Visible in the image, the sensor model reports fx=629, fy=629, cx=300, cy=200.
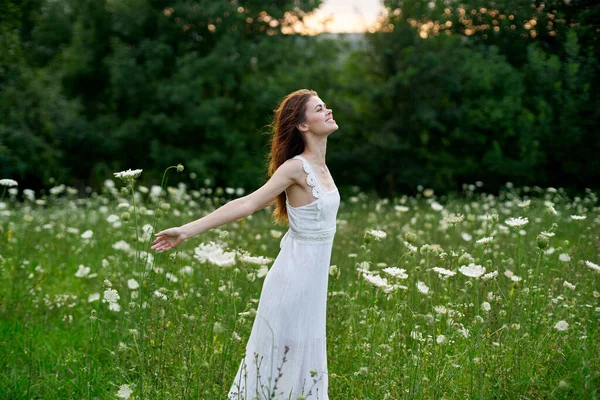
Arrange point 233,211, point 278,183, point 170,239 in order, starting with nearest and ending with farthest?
point 170,239 < point 233,211 < point 278,183

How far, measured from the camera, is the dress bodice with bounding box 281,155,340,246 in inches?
119

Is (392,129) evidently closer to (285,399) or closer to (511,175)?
(511,175)

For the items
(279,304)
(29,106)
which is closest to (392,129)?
(29,106)

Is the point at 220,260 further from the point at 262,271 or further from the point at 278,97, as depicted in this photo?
the point at 278,97

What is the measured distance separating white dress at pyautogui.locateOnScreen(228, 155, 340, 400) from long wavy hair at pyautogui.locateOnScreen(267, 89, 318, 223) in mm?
→ 274

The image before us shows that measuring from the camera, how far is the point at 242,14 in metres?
21.1

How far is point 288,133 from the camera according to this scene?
3275mm

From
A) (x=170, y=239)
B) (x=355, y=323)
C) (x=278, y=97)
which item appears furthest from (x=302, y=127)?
(x=278, y=97)

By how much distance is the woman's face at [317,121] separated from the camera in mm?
3172

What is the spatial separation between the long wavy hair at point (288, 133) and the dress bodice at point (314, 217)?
10.1 inches

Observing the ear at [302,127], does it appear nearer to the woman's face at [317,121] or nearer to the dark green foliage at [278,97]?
the woman's face at [317,121]

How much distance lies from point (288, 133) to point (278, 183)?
1.19 feet

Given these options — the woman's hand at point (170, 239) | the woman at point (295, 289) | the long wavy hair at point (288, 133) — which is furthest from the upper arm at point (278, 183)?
the woman's hand at point (170, 239)

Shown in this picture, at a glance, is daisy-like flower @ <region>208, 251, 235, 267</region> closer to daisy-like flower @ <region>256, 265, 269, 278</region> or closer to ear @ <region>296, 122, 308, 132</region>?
daisy-like flower @ <region>256, 265, 269, 278</region>
